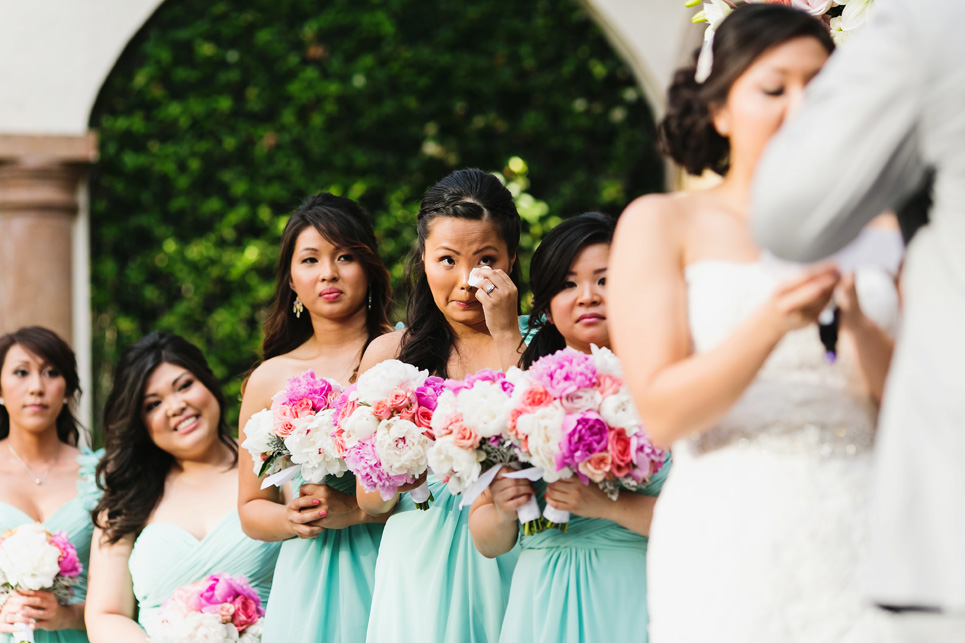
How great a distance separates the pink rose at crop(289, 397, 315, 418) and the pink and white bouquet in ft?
3.38

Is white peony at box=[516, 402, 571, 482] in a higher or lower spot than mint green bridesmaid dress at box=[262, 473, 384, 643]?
higher

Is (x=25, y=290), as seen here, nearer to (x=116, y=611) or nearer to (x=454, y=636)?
(x=116, y=611)

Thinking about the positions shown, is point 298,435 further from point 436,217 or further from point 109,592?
point 109,592

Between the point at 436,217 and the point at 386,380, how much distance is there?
735 millimetres

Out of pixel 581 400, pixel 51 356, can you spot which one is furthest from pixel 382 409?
pixel 51 356

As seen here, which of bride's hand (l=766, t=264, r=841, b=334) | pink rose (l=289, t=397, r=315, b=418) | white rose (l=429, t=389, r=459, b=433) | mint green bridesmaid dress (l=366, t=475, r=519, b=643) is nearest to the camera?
bride's hand (l=766, t=264, r=841, b=334)

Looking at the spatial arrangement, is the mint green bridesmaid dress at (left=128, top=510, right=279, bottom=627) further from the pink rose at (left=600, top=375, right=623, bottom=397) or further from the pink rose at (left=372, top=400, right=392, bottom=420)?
the pink rose at (left=600, top=375, right=623, bottom=397)

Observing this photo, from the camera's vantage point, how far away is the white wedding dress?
7.27ft

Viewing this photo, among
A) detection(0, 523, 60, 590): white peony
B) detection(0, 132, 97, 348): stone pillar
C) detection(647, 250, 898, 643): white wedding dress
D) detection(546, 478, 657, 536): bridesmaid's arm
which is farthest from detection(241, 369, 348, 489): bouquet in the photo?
detection(0, 132, 97, 348): stone pillar

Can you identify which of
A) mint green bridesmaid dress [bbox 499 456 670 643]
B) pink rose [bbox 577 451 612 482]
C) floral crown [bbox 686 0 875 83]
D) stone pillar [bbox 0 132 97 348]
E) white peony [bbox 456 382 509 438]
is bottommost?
mint green bridesmaid dress [bbox 499 456 670 643]

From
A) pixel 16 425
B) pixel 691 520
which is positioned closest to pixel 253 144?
pixel 16 425

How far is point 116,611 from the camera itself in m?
5.19

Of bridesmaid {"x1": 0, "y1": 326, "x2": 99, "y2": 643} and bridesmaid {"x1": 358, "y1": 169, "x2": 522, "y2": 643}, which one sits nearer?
bridesmaid {"x1": 358, "y1": 169, "x2": 522, "y2": 643}

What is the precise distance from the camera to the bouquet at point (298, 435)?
3951 millimetres
